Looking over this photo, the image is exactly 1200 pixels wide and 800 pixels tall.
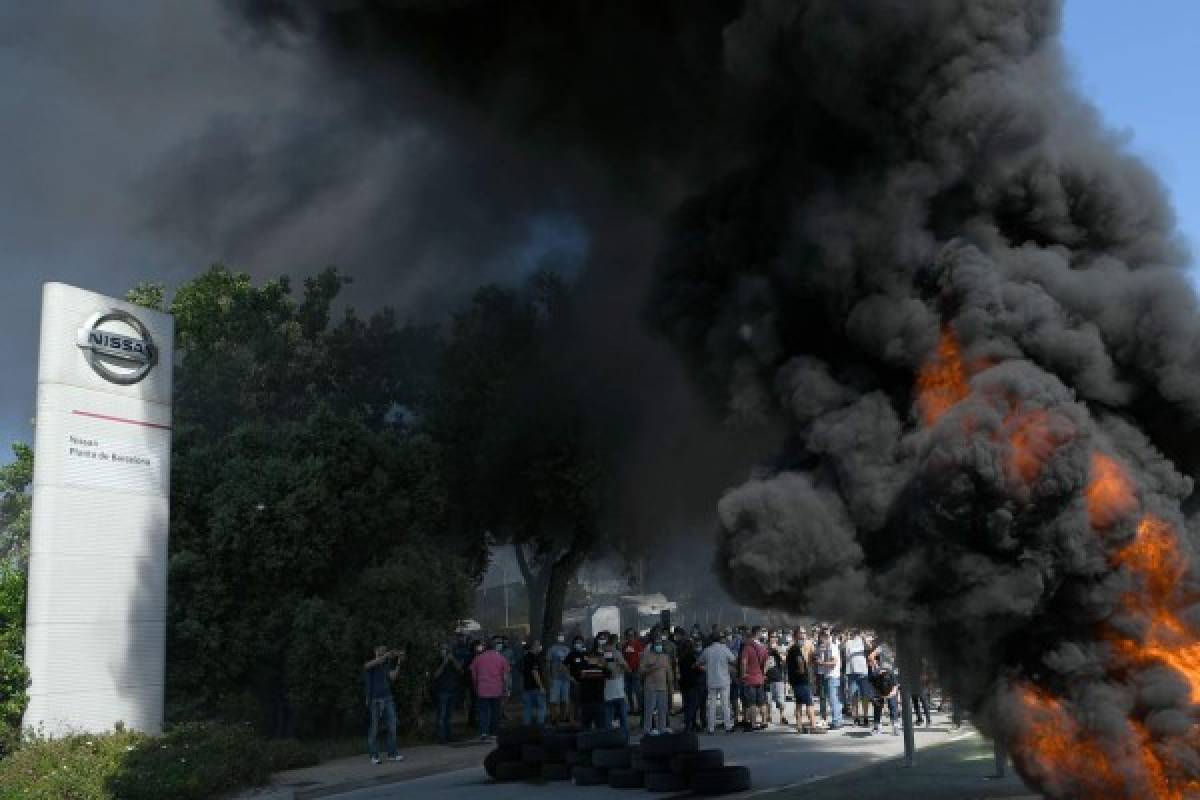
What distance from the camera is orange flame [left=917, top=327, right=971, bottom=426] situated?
36.3 feet

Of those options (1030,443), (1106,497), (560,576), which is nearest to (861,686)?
(560,576)

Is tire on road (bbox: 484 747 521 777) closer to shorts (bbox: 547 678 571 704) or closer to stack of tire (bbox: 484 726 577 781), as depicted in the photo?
stack of tire (bbox: 484 726 577 781)

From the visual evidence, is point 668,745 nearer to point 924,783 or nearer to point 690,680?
point 924,783

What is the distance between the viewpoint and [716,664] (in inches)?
813

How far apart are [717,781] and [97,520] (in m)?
9.07

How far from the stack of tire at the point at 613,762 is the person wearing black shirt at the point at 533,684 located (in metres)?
3.66

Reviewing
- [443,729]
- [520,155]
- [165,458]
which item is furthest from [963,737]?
[165,458]

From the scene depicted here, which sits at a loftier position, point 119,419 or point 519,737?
point 119,419

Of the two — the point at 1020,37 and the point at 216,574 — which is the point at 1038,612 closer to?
the point at 1020,37

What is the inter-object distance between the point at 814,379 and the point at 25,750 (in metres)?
10.7

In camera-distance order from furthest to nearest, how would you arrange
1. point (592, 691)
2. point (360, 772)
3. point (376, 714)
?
point (592, 691) → point (376, 714) → point (360, 772)

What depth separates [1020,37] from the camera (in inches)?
461

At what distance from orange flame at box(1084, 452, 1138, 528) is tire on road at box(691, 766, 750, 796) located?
5.95 metres

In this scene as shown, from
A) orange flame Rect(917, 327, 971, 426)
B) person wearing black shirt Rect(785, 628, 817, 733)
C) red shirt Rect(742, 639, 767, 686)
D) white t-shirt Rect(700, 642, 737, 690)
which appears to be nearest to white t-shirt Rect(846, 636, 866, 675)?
person wearing black shirt Rect(785, 628, 817, 733)
